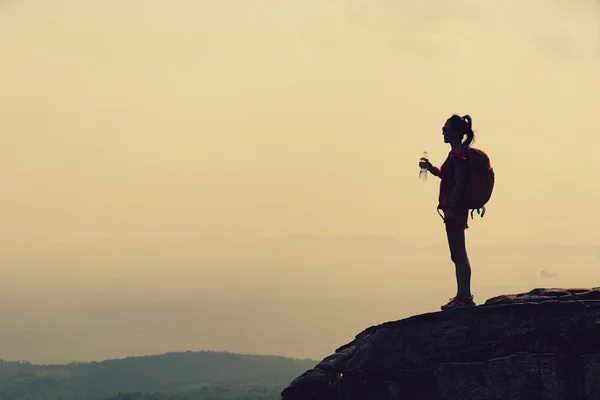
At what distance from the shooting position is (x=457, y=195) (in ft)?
95.8

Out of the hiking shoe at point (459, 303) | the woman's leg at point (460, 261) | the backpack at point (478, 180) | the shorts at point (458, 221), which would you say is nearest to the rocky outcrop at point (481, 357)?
the hiking shoe at point (459, 303)

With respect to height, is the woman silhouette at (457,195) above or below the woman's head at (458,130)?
below

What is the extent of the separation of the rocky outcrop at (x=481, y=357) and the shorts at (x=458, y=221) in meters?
2.87

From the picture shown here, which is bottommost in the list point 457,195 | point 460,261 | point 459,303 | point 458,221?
point 459,303

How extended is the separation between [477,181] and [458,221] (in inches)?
60.4

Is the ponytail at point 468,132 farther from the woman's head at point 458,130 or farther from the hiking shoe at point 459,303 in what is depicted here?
the hiking shoe at point 459,303

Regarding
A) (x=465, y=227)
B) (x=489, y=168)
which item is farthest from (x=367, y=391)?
(x=489, y=168)

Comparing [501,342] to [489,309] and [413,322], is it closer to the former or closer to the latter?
[489,309]

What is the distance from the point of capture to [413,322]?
28953 mm

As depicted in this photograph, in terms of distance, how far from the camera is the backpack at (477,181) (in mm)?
29328

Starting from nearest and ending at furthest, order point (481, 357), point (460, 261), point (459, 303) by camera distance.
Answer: point (481, 357) < point (459, 303) < point (460, 261)

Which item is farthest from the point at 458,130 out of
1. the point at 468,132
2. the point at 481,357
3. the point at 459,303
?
the point at 481,357

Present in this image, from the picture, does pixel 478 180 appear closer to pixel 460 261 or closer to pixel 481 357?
pixel 460 261

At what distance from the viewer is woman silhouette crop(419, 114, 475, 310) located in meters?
29.2
